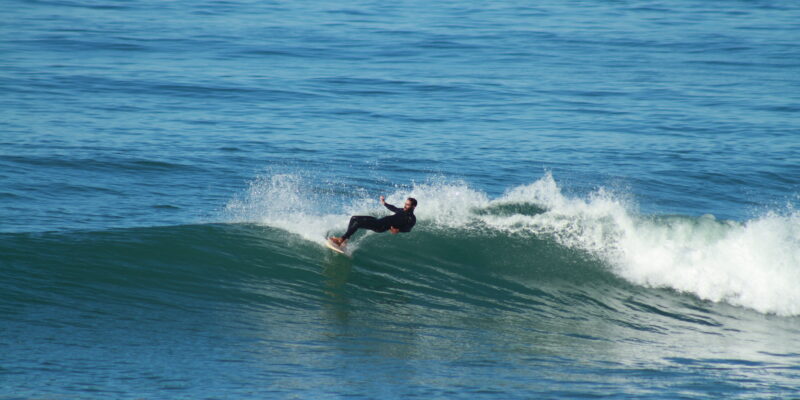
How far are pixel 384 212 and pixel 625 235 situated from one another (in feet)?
14.1

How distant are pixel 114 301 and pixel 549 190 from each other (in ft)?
27.2

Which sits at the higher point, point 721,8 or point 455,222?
point 721,8

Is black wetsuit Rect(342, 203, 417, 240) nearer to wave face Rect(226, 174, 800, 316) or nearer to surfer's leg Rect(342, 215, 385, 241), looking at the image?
surfer's leg Rect(342, 215, 385, 241)

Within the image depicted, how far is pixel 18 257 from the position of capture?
42.4 feet

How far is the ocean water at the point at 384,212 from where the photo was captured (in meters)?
10.2

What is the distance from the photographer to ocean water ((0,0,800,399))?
33.4 feet

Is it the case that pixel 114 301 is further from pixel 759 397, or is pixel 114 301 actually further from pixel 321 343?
pixel 759 397

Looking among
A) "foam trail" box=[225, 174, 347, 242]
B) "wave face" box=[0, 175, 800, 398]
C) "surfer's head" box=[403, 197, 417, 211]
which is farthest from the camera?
"foam trail" box=[225, 174, 347, 242]

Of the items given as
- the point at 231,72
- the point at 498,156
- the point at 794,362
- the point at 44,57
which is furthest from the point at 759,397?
the point at 44,57

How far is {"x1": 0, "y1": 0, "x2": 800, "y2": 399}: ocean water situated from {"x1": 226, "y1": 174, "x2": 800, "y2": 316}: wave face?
0.17 ft

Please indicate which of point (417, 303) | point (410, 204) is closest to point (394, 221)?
point (410, 204)

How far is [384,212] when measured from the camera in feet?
53.6

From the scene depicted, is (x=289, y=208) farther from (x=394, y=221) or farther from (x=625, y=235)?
(x=625, y=235)

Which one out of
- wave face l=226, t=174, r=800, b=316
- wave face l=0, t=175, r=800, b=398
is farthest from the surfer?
wave face l=226, t=174, r=800, b=316
